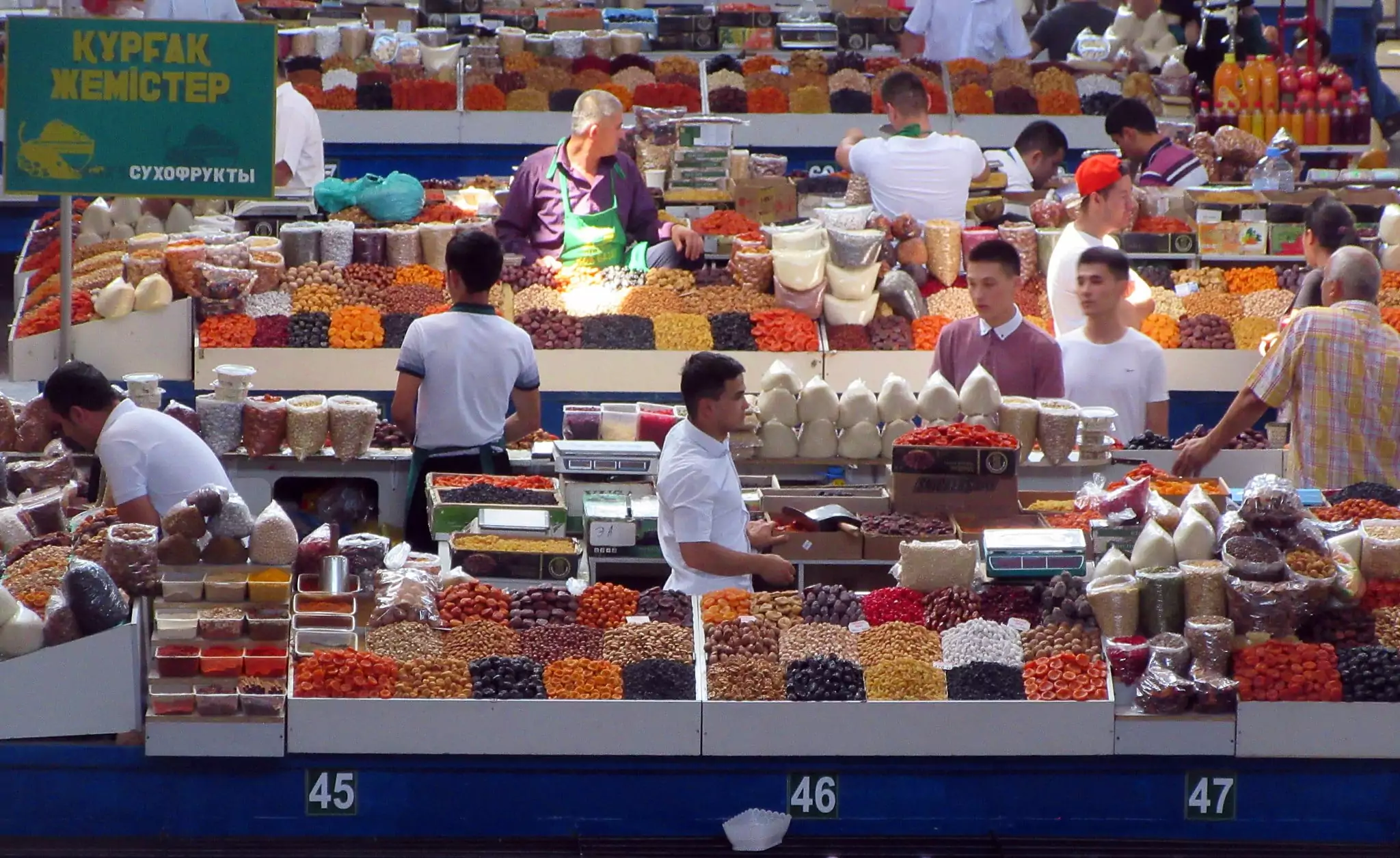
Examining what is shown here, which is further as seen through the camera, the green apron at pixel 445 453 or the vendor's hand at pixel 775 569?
the green apron at pixel 445 453

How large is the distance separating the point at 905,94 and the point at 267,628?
17.1 ft

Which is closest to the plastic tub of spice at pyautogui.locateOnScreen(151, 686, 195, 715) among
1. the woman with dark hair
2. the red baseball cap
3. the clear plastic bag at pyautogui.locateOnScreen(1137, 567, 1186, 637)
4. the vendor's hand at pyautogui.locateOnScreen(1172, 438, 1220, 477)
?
the clear plastic bag at pyautogui.locateOnScreen(1137, 567, 1186, 637)

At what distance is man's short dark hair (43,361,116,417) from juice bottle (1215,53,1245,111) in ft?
25.8

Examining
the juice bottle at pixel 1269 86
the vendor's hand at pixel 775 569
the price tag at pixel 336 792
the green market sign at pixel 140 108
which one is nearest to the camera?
the price tag at pixel 336 792

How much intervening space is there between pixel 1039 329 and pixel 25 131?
3288mm

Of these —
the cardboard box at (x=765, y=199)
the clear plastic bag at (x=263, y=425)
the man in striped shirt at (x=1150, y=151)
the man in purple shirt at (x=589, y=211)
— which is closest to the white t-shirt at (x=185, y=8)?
the man in purple shirt at (x=589, y=211)

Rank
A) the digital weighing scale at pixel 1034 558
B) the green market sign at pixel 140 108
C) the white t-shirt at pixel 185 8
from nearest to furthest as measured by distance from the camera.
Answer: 1. the digital weighing scale at pixel 1034 558
2. the green market sign at pixel 140 108
3. the white t-shirt at pixel 185 8

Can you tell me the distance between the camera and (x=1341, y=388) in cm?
609

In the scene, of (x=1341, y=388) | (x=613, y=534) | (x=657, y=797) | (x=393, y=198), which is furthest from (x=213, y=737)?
(x=393, y=198)

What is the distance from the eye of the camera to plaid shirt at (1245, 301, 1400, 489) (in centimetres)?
607

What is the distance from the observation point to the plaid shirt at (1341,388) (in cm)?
607

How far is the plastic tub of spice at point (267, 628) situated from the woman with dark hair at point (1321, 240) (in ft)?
13.9

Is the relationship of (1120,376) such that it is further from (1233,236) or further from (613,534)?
(1233,236)

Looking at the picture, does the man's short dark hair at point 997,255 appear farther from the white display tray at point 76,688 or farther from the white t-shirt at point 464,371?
the white display tray at point 76,688
